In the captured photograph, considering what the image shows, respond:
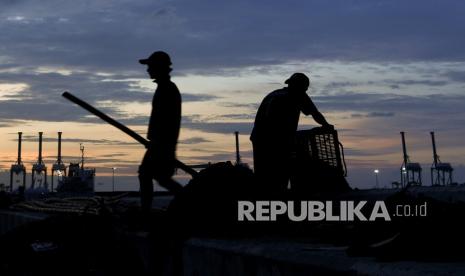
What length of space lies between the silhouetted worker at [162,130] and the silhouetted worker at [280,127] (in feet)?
9.88

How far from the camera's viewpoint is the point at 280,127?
8922mm

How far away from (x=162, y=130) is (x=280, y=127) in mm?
3338

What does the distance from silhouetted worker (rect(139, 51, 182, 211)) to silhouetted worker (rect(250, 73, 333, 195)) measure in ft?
9.88

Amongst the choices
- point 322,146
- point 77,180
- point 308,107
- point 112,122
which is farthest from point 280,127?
point 77,180

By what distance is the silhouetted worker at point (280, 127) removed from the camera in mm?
8867

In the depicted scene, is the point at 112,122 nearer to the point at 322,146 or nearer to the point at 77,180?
the point at 322,146

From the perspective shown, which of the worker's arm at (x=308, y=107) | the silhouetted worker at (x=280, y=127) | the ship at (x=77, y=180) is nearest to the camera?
the silhouetted worker at (x=280, y=127)

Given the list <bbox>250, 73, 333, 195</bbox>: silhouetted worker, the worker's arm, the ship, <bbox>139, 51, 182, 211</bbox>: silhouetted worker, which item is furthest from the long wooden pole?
the ship

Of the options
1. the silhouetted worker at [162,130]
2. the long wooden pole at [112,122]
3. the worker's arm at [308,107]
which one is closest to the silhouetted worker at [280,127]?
the worker's arm at [308,107]

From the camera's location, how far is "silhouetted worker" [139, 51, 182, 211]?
579 centimetres

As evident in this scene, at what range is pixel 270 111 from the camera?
29.2ft

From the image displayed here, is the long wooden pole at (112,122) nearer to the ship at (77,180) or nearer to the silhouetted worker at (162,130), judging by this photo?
the silhouetted worker at (162,130)

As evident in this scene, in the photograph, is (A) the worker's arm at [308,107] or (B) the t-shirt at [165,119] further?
(A) the worker's arm at [308,107]

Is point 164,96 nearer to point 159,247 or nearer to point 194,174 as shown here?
point 194,174
